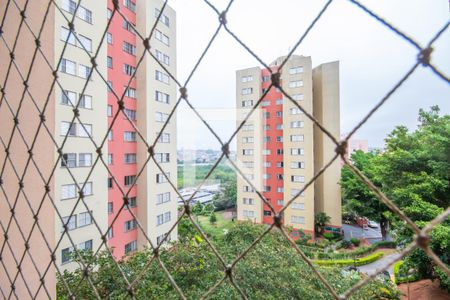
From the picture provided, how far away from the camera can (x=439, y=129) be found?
2.91 meters

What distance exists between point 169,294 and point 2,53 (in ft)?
5.12

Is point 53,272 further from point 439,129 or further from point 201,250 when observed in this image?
point 439,129

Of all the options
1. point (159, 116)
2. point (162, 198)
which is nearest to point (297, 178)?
point (162, 198)

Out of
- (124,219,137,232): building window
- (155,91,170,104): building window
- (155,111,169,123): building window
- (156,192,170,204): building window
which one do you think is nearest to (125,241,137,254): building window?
(124,219,137,232): building window

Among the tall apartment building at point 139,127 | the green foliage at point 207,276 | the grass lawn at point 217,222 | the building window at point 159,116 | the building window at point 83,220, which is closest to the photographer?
the green foliage at point 207,276

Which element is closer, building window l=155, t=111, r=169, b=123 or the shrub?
building window l=155, t=111, r=169, b=123

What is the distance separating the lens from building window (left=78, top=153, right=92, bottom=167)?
286cm

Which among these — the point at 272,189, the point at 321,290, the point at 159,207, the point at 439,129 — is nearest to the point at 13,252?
the point at 321,290

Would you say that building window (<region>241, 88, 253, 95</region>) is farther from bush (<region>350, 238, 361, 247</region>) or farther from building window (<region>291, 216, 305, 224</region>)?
bush (<region>350, 238, 361, 247</region>)

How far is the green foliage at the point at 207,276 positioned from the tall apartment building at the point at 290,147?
309 cm

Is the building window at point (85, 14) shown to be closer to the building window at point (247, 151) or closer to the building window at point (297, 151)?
the building window at point (247, 151)

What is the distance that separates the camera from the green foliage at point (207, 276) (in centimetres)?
167

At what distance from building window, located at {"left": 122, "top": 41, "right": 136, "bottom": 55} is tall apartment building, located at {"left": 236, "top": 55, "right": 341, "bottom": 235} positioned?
2510mm

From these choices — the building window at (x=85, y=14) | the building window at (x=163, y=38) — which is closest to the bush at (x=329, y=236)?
the building window at (x=163, y=38)
